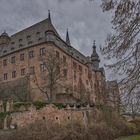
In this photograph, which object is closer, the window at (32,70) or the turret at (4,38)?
the window at (32,70)

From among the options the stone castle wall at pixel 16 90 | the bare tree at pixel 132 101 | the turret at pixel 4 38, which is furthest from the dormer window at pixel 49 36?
the bare tree at pixel 132 101

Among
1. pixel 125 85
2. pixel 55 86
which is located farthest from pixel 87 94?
pixel 125 85

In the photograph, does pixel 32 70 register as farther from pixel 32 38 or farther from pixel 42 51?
pixel 32 38

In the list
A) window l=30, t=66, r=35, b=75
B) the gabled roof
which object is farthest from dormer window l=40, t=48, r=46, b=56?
window l=30, t=66, r=35, b=75

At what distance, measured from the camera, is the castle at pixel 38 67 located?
43875 millimetres

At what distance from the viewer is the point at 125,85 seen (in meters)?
8.88

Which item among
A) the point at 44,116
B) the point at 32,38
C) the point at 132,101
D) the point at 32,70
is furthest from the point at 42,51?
the point at 132,101

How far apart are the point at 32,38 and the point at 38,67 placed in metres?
5.71

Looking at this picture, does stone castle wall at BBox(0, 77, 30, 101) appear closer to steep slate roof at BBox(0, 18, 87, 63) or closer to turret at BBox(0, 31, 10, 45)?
steep slate roof at BBox(0, 18, 87, 63)

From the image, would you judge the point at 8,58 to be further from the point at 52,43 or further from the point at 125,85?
the point at 125,85

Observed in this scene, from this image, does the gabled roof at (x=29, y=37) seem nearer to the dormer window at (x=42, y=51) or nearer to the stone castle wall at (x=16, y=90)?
the dormer window at (x=42, y=51)

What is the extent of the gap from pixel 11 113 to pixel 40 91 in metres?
11.0

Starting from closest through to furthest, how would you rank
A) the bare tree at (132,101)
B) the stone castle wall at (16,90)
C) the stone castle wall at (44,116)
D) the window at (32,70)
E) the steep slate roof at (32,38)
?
the bare tree at (132,101), the stone castle wall at (44,116), the stone castle wall at (16,90), the window at (32,70), the steep slate roof at (32,38)

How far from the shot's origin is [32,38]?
48156 millimetres
